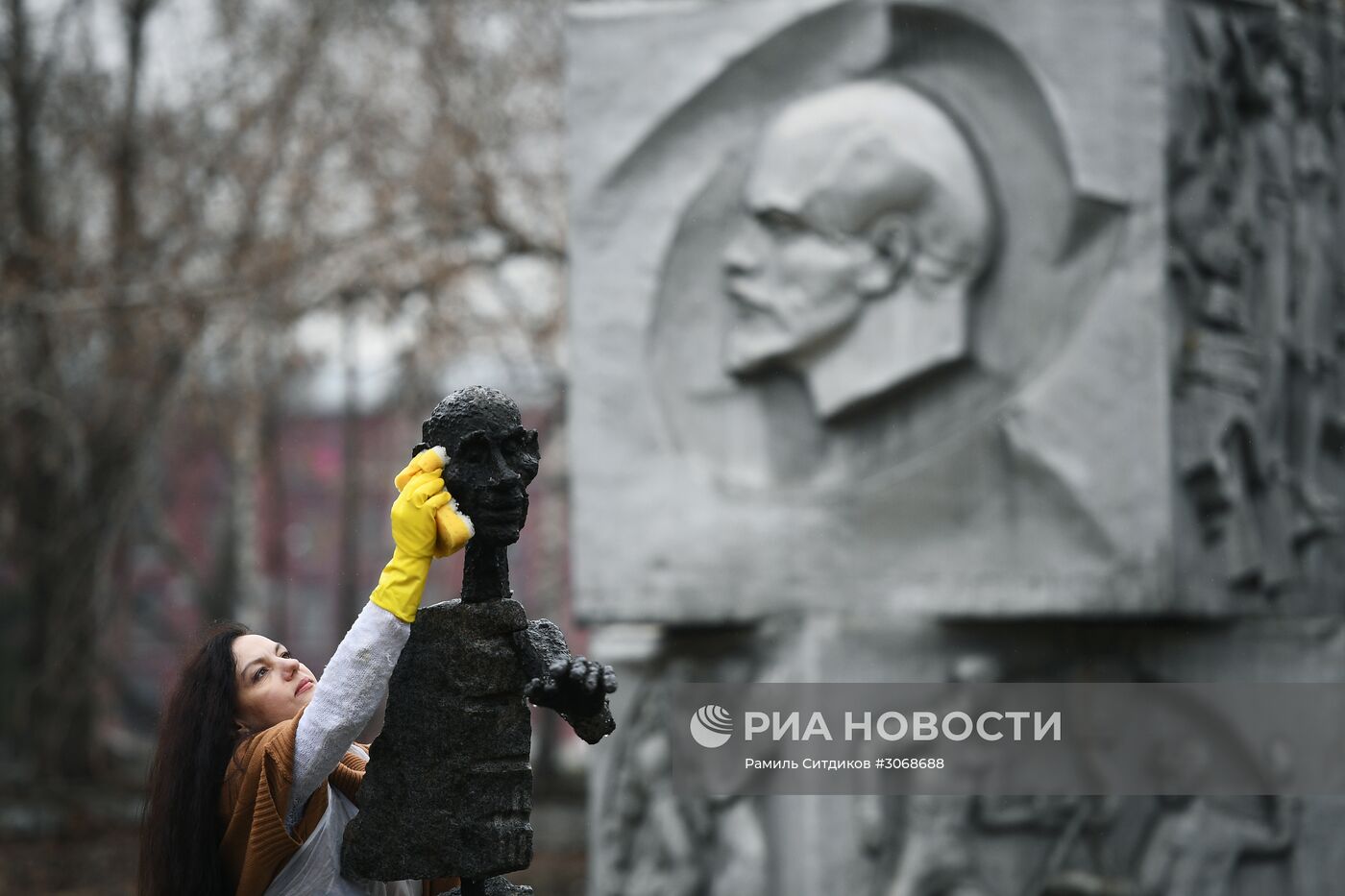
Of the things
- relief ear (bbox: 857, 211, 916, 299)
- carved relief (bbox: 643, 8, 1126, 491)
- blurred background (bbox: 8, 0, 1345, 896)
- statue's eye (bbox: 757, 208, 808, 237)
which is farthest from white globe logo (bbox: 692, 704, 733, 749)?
statue's eye (bbox: 757, 208, 808, 237)

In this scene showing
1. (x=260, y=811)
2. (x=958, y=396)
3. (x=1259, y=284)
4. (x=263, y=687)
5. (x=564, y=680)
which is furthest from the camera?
(x=1259, y=284)

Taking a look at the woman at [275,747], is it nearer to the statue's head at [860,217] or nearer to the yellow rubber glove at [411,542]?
the yellow rubber glove at [411,542]

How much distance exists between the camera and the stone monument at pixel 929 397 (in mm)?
6004

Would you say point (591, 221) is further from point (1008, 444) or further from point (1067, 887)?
point (1067, 887)

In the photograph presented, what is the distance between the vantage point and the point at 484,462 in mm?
2492

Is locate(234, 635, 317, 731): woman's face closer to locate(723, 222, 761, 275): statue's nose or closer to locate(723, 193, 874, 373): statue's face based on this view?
locate(723, 193, 874, 373): statue's face

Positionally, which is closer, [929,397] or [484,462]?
[484,462]

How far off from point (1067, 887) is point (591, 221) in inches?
108

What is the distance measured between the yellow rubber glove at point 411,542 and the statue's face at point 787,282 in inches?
152

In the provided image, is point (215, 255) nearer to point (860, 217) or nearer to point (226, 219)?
point (226, 219)

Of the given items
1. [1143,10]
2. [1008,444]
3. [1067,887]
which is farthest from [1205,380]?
[1067,887]

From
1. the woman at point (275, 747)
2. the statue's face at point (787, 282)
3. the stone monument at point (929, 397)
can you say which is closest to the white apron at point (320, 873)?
the woman at point (275, 747)

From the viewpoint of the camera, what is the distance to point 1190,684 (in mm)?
6215

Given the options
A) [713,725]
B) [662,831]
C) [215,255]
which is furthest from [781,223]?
[215,255]
